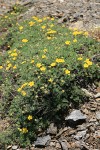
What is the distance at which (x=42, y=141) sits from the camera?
6.83 meters

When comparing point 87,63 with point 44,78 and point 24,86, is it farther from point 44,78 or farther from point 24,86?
point 24,86

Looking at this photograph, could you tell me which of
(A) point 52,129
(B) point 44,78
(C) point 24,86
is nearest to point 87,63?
(B) point 44,78

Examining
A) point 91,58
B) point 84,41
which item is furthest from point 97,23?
Answer: point 91,58

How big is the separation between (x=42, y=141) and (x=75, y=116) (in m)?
0.81

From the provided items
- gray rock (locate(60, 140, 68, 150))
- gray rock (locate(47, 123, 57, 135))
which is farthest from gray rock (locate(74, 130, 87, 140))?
gray rock (locate(47, 123, 57, 135))

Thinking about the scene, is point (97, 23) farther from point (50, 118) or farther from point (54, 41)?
point (50, 118)

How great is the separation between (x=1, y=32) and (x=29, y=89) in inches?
181

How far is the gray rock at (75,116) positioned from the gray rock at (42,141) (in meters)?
0.55

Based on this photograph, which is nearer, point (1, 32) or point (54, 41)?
point (54, 41)

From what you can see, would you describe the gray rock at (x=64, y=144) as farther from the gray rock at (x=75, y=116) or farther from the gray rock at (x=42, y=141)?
the gray rock at (x=75, y=116)

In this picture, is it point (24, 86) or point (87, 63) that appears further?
point (87, 63)

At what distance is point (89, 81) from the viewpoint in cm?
774

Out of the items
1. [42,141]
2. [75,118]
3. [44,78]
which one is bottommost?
[42,141]

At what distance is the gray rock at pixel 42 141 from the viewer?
22.3 feet
